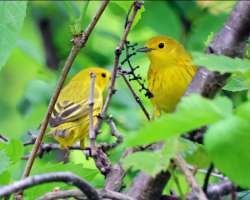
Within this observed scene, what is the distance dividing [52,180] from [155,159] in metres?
0.19

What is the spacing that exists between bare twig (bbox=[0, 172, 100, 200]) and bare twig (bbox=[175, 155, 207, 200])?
16cm

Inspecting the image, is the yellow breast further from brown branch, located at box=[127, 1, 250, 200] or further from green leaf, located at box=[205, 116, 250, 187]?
green leaf, located at box=[205, 116, 250, 187]

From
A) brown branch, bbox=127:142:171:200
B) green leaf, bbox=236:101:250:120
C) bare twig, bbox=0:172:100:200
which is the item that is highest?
green leaf, bbox=236:101:250:120

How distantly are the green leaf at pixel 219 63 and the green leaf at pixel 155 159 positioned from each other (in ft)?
0.45

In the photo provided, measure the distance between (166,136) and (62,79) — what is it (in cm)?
50

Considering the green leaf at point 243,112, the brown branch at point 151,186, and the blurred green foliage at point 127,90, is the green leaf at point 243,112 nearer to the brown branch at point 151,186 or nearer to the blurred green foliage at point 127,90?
the blurred green foliage at point 127,90

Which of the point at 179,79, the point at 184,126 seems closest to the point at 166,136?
the point at 184,126

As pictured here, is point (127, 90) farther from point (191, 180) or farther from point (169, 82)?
point (191, 180)

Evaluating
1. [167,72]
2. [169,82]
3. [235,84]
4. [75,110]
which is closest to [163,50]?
[167,72]

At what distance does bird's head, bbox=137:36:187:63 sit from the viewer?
402cm

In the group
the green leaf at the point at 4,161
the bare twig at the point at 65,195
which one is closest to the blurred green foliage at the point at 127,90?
the green leaf at the point at 4,161

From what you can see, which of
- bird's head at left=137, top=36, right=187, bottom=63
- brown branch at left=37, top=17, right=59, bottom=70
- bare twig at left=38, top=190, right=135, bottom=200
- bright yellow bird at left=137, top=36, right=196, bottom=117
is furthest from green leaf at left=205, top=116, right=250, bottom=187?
brown branch at left=37, top=17, right=59, bottom=70

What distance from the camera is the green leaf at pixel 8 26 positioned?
1569 mm

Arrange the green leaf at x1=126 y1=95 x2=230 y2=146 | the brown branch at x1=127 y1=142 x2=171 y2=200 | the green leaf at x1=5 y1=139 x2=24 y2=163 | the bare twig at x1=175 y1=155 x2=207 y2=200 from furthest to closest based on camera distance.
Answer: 1. the green leaf at x1=5 y1=139 x2=24 y2=163
2. the brown branch at x1=127 y1=142 x2=171 y2=200
3. the bare twig at x1=175 y1=155 x2=207 y2=200
4. the green leaf at x1=126 y1=95 x2=230 y2=146
